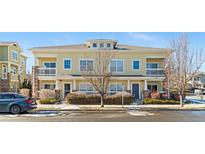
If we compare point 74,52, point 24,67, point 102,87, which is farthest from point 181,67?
point 24,67

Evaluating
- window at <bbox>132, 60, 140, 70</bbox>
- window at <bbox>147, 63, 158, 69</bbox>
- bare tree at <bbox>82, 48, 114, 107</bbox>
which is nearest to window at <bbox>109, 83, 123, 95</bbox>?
bare tree at <bbox>82, 48, 114, 107</bbox>

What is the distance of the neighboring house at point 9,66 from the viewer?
33375mm

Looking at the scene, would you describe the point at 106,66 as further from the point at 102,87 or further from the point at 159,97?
the point at 159,97

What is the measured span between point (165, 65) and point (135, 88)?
164 inches

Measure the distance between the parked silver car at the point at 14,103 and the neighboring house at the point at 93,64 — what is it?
34.7ft

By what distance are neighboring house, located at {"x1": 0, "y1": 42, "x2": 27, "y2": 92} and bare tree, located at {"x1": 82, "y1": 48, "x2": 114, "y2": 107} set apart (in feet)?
41.0

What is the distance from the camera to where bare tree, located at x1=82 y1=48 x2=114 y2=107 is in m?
22.5

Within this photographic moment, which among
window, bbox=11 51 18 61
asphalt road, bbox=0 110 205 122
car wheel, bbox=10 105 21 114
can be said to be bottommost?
asphalt road, bbox=0 110 205 122

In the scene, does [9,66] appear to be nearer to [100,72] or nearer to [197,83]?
[100,72]

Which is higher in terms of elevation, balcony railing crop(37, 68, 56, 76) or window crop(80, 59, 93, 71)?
window crop(80, 59, 93, 71)

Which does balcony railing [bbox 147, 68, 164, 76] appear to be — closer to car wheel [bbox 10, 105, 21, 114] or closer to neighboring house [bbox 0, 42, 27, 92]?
car wheel [bbox 10, 105, 21, 114]

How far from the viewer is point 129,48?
1160 inches

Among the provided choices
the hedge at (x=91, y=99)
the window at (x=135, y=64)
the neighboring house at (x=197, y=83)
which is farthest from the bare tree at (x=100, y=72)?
the neighboring house at (x=197, y=83)

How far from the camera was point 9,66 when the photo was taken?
35531mm
